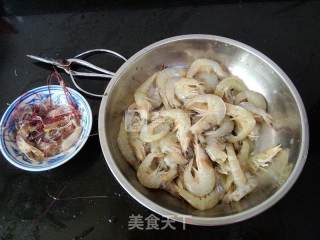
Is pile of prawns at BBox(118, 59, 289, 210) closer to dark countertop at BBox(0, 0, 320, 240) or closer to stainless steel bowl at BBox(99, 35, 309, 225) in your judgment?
stainless steel bowl at BBox(99, 35, 309, 225)

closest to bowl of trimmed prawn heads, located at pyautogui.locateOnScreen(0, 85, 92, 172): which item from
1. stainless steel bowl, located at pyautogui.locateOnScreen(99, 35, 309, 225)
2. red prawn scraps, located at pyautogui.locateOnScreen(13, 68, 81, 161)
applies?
red prawn scraps, located at pyautogui.locateOnScreen(13, 68, 81, 161)

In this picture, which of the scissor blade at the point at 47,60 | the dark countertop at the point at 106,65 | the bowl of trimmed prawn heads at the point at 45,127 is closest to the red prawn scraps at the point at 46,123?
the bowl of trimmed prawn heads at the point at 45,127

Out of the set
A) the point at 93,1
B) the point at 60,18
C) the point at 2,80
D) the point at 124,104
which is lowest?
the point at 2,80

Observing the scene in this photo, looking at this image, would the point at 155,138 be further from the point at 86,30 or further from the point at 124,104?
the point at 86,30

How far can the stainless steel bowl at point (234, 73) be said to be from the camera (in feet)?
3.61

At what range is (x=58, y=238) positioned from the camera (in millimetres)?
1227

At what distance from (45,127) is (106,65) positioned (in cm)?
47

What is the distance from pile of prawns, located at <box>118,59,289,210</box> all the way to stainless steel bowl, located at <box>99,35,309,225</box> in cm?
4

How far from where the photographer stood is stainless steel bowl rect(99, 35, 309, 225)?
110 centimetres

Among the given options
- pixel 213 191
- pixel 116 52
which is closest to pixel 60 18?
pixel 116 52

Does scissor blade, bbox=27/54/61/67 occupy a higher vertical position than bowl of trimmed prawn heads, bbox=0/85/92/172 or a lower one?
higher

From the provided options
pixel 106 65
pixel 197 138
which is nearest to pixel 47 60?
pixel 106 65

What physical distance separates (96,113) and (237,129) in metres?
0.67

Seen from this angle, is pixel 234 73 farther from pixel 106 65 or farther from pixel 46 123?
pixel 46 123
